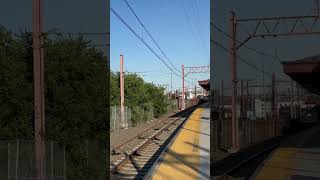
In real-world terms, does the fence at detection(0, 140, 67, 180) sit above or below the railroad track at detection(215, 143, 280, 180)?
above

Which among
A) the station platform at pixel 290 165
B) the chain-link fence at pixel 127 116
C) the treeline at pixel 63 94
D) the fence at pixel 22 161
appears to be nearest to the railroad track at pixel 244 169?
the station platform at pixel 290 165

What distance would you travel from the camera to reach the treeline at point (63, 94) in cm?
945

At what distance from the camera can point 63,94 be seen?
976 cm

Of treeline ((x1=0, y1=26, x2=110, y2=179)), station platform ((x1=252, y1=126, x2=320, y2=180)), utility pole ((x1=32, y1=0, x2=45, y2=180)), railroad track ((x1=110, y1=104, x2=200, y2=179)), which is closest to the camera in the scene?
utility pole ((x1=32, y1=0, x2=45, y2=180))

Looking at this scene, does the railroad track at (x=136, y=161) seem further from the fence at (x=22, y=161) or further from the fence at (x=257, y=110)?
the fence at (x=22, y=161)

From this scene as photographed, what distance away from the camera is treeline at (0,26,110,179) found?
945 cm

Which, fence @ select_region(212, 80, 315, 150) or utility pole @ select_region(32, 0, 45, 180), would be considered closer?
utility pole @ select_region(32, 0, 45, 180)

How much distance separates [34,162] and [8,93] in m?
1.46

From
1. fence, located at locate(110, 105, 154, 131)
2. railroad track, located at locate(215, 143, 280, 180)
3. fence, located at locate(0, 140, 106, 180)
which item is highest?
fence, located at locate(110, 105, 154, 131)

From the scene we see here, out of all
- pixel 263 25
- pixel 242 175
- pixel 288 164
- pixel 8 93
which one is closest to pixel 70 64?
pixel 8 93

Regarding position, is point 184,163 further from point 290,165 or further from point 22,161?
point 22,161

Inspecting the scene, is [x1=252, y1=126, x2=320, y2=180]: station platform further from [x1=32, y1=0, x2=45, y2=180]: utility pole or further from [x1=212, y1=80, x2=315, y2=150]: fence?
[x1=32, y1=0, x2=45, y2=180]: utility pole

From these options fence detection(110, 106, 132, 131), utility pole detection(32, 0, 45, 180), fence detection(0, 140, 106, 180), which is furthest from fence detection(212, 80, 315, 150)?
utility pole detection(32, 0, 45, 180)

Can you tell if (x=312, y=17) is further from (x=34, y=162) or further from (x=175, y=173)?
(x=34, y=162)
